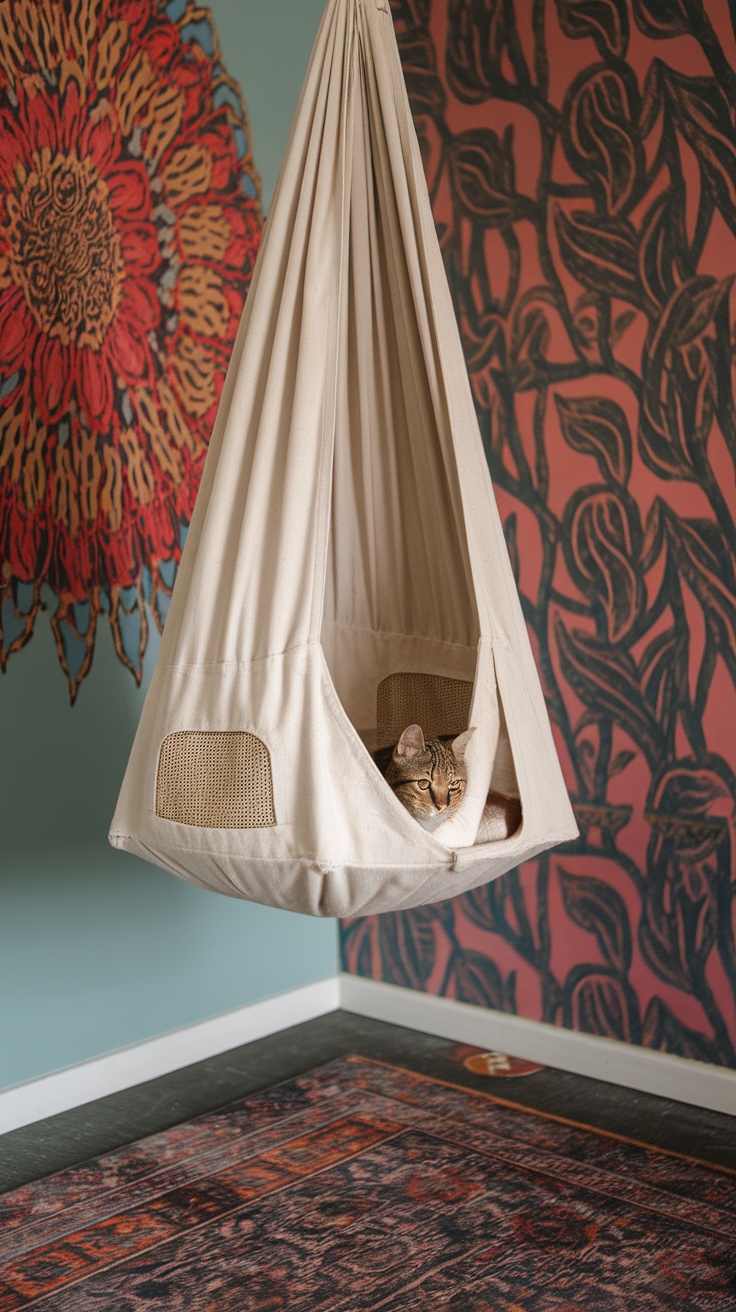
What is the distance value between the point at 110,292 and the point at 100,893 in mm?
1256

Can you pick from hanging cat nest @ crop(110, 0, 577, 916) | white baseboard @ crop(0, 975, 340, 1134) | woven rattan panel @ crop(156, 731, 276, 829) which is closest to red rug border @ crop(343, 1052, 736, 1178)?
white baseboard @ crop(0, 975, 340, 1134)

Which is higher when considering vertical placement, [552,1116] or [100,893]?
[100,893]

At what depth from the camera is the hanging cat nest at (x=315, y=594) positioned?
1545 mm

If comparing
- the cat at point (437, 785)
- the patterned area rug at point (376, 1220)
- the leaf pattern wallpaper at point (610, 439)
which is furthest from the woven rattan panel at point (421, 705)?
the patterned area rug at point (376, 1220)

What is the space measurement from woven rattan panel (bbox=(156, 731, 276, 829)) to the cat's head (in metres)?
0.26

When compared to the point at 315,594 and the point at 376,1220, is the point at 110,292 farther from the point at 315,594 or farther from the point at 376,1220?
the point at 376,1220

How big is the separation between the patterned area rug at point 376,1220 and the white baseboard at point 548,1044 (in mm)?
243

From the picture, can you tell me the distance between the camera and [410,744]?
180 cm

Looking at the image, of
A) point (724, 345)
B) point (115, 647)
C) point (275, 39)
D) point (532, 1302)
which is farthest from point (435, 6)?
point (532, 1302)

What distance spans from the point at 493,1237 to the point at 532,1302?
173 mm

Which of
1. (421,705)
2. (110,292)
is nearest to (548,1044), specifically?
(421,705)

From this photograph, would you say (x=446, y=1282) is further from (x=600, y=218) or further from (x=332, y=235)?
(x=600, y=218)

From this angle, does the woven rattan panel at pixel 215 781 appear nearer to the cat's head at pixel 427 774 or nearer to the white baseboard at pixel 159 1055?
the cat's head at pixel 427 774

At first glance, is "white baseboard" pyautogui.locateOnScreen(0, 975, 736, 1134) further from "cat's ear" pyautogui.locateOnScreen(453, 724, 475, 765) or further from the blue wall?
"cat's ear" pyautogui.locateOnScreen(453, 724, 475, 765)
